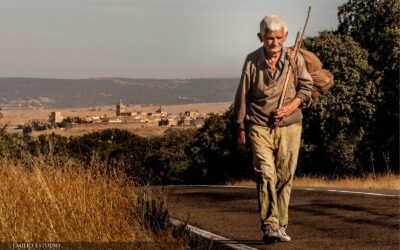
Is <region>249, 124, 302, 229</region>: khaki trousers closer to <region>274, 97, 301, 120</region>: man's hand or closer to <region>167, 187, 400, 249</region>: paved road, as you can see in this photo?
<region>274, 97, 301, 120</region>: man's hand

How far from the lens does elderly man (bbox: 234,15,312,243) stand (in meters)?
6.84

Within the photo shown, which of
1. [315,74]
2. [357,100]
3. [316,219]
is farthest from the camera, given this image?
[357,100]

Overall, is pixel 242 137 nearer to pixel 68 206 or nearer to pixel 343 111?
pixel 68 206

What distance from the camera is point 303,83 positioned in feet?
23.0

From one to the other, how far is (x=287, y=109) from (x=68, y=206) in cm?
280

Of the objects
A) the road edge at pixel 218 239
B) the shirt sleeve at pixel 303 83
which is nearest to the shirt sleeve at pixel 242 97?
the shirt sleeve at pixel 303 83

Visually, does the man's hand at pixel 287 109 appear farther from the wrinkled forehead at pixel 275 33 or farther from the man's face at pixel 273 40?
the wrinkled forehead at pixel 275 33

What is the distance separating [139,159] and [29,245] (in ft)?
218

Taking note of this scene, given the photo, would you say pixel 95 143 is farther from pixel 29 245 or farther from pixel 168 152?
pixel 29 245

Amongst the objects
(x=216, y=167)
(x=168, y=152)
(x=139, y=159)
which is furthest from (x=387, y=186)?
(x=139, y=159)

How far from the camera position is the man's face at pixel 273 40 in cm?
671

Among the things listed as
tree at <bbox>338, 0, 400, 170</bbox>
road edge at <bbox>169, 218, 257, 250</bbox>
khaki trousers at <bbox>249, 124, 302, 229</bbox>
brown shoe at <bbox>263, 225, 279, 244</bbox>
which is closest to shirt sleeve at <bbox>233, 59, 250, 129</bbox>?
khaki trousers at <bbox>249, 124, 302, 229</bbox>

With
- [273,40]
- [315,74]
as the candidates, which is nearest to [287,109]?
[315,74]

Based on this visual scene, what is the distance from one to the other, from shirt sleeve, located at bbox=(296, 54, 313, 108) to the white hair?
41 cm
